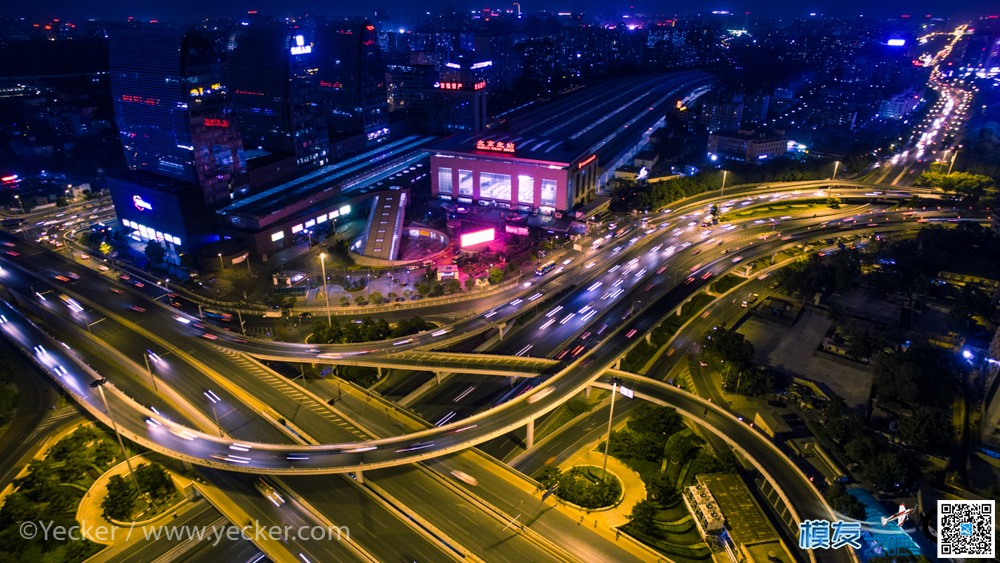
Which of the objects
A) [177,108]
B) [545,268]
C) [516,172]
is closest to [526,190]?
[516,172]

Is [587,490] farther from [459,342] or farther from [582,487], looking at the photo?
[459,342]

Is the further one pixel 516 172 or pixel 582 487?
pixel 516 172

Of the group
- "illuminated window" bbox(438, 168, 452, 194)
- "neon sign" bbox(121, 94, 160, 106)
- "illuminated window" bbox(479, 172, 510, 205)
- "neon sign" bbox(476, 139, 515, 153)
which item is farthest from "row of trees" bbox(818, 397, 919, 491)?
"neon sign" bbox(121, 94, 160, 106)

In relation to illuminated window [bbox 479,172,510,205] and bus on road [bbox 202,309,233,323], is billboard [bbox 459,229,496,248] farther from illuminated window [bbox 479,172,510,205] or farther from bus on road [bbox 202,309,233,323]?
bus on road [bbox 202,309,233,323]

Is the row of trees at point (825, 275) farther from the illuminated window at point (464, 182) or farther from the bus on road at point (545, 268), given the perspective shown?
the illuminated window at point (464, 182)

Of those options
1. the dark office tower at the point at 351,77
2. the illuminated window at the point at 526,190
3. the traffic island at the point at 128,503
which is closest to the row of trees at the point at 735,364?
the illuminated window at the point at 526,190

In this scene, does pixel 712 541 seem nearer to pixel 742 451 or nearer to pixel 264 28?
pixel 742 451
